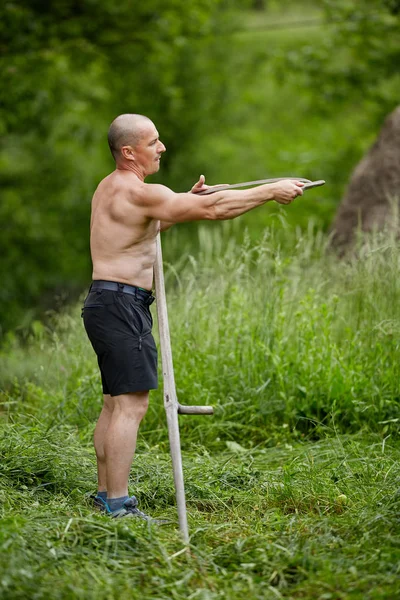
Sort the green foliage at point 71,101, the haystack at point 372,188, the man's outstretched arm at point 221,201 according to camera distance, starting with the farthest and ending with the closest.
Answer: the green foliage at point 71,101 → the haystack at point 372,188 → the man's outstretched arm at point 221,201

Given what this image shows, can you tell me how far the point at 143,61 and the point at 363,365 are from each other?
835cm

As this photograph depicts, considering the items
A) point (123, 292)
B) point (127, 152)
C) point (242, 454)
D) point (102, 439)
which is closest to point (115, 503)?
point (102, 439)

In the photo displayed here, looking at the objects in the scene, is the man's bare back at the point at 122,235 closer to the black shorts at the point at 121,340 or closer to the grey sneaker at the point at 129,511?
the black shorts at the point at 121,340

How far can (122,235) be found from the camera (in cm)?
389

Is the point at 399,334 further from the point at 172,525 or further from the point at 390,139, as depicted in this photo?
the point at 390,139

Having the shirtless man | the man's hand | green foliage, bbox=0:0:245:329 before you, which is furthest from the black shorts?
green foliage, bbox=0:0:245:329

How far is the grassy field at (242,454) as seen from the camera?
10.5ft

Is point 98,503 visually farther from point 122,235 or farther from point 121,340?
point 122,235

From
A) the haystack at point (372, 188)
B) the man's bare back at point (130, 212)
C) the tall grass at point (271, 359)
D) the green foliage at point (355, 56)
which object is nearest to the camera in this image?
the man's bare back at point (130, 212)

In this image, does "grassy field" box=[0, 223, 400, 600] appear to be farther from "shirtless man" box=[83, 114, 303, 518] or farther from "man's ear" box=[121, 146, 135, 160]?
"man's ear" box=[121, 146, 135, 160]

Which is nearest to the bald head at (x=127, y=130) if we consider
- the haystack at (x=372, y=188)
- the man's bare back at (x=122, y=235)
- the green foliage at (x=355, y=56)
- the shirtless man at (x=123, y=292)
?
the shirtless man at (x=123, y=292)

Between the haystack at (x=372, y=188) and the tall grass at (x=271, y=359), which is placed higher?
the haystack at (x=372, y=188)

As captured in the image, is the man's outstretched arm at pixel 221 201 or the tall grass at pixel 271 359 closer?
the man's outstretched arm at pixel 221 201

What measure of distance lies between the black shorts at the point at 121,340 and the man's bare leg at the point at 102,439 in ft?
0.73
